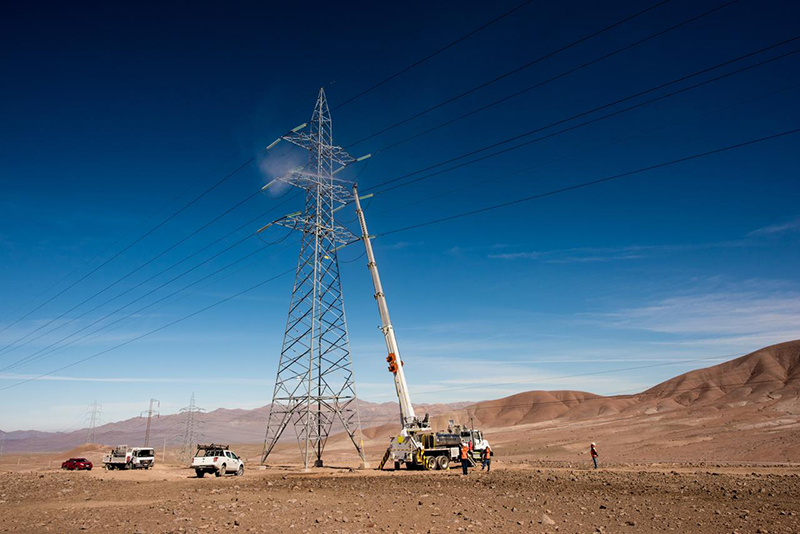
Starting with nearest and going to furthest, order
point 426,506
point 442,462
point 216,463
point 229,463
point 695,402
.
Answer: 1. point 426,506
2. point 216,463
3. point 229,463
4. point 442,462
5. point 695,402

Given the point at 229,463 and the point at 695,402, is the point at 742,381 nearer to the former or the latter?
the point at 695,402

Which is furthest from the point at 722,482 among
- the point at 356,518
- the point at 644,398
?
the point at 644,398

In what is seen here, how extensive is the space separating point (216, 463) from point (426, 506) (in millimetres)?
20867

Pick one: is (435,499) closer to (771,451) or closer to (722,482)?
(722,482)

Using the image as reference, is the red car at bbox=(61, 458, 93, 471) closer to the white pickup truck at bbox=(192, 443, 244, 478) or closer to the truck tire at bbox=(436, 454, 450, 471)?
the white pickup truck at bbox=(192, 443, 244, 478)

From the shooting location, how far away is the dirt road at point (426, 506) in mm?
13859

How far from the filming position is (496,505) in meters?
17.3

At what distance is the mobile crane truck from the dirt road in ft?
30.5

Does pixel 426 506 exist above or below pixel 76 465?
above

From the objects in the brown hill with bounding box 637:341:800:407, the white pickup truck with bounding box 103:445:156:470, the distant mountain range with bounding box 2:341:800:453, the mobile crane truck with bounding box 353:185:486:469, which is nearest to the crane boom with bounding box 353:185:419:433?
the mobile crane truck with bounding box 353:185:486:469

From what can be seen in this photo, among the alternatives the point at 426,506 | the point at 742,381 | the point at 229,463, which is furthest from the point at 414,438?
the point at 742,381

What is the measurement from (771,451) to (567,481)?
37.9 meters

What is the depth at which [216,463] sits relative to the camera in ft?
108

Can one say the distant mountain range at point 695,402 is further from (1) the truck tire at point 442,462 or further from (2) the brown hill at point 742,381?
(1) the truck tire at point 442,462
